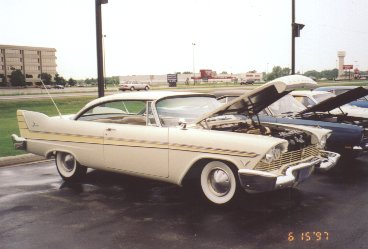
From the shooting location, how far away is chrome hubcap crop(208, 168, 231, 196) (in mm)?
4988

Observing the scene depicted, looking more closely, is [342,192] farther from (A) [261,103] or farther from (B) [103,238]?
(B) [103,238]

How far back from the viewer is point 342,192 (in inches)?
228

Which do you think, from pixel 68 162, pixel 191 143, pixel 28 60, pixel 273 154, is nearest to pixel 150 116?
pixel 191 143

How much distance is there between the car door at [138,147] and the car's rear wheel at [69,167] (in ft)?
2.88

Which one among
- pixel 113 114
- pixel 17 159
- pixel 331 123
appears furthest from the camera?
pixel 17 159

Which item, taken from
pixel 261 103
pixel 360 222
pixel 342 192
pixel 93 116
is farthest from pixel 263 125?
pixel 93 116

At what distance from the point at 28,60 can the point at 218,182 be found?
314ft

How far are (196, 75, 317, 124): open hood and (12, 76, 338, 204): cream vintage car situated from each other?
0.04 feet

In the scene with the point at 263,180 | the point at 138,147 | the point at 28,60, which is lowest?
the point at 263,180

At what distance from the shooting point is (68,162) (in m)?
6.62

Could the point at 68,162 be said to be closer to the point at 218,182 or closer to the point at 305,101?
the point at 218,182

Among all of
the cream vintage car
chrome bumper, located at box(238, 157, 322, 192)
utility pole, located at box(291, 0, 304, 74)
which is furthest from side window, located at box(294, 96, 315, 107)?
utility pole, located at box(291, 0, 304, 74)

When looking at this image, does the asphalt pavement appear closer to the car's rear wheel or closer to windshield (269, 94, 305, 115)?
the car's rear wheel

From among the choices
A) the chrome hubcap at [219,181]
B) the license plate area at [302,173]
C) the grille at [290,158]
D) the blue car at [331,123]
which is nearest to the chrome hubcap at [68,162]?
the chrome hubcap at [219,181]
